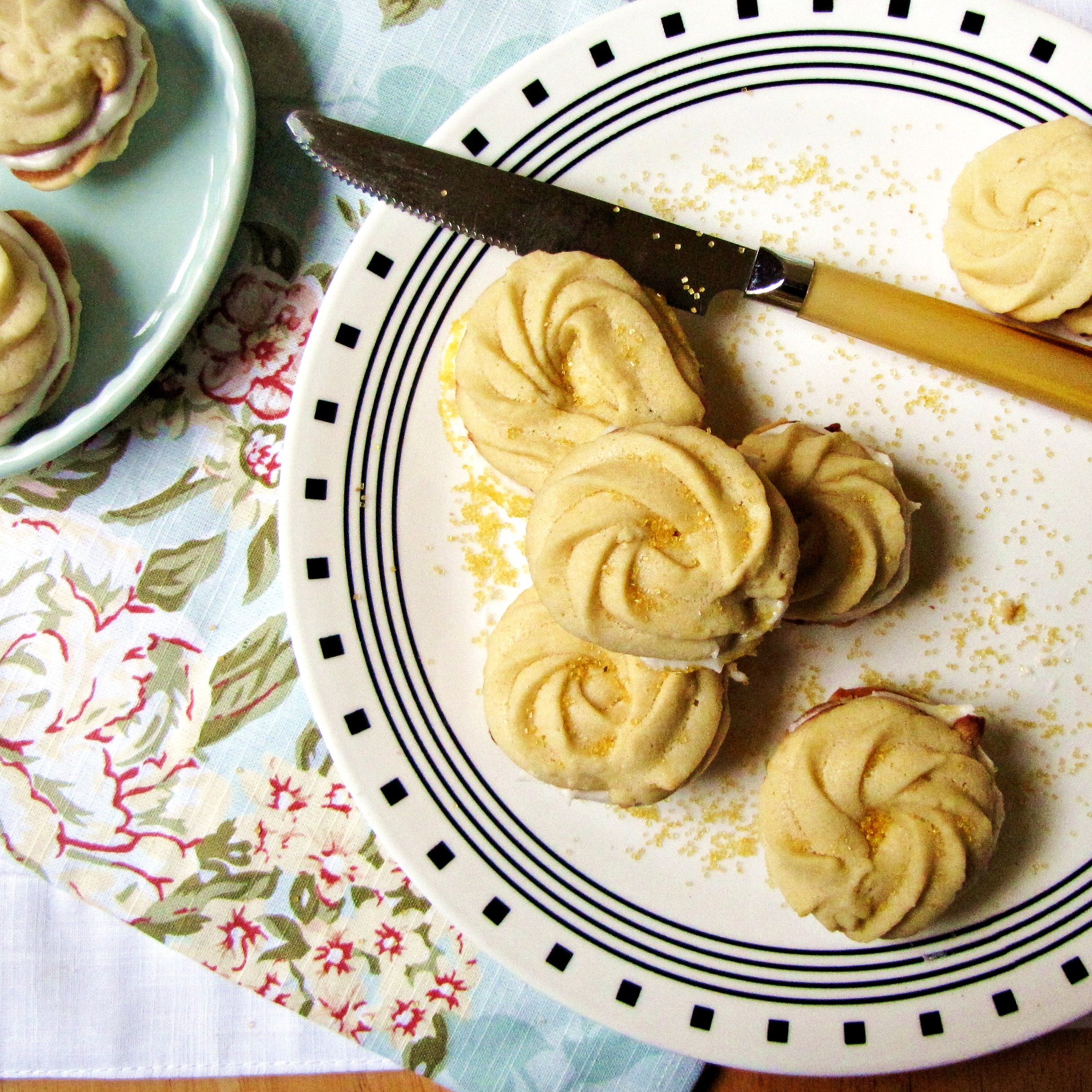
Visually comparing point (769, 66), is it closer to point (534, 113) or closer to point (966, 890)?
point (534, 113)

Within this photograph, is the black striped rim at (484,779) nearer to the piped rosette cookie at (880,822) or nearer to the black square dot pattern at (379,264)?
the black square dot pattern at (379,264)

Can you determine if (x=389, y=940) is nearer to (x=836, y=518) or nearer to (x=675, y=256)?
(x=836, y=518)

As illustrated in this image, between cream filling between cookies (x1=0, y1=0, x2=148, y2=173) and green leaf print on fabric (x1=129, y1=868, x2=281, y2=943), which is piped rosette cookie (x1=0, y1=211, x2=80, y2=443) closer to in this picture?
cream filling between cookies (x1=0, y1=0, x2=148, y2=173)

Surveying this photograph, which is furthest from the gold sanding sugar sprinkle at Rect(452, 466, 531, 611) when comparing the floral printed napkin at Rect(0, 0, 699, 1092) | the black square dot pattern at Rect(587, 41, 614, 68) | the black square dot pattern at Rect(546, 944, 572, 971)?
the black square dot pattern at Rect(587, 41, 614, 68)

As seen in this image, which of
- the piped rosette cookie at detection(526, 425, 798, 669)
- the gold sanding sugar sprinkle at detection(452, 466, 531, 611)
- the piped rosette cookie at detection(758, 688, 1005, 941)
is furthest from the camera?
the gold sanding sugar sprinkle at detection(452, 466, 531, 611)

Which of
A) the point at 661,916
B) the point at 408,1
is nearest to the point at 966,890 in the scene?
the point at 661,916

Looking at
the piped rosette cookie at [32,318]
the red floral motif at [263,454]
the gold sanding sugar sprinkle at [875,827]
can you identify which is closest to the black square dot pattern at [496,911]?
the gold sanding sugar sprinkle at [875,827]
